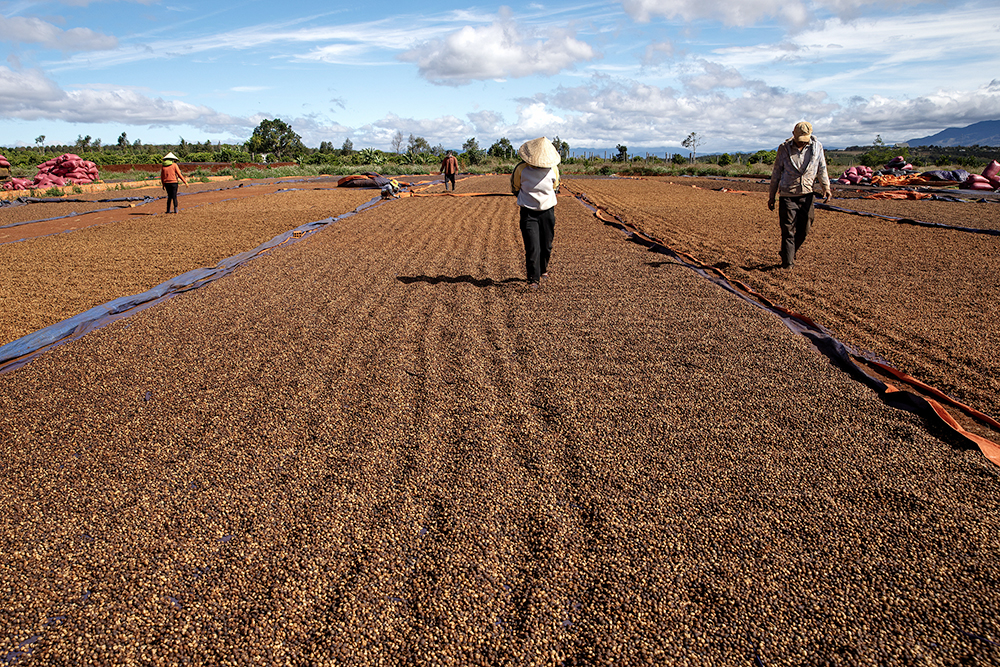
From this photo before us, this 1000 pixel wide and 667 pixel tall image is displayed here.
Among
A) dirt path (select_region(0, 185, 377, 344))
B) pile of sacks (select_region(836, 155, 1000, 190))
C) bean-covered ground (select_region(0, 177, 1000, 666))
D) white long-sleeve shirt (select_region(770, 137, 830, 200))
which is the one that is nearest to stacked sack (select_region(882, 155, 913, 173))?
pile of sacks (select_region(836, 155, 1000, 190))

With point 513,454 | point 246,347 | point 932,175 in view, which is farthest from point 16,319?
point 932,175

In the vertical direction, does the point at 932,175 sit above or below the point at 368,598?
above

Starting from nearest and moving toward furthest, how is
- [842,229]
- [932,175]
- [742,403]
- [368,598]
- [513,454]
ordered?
[368,598] < [513,454] < [742,403] < [842,229] < [932,175]

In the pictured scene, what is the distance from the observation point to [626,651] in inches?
76.5

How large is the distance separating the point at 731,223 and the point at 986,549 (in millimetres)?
11148

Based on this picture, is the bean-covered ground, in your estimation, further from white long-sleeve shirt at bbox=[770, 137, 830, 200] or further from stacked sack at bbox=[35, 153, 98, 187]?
stacked sack at bbox=[35, 153, 98, 187]

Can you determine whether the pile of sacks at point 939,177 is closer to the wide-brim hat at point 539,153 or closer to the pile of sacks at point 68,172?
the wide-brim hat at point 539,153

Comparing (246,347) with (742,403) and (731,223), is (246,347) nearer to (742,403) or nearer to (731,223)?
(742,403)

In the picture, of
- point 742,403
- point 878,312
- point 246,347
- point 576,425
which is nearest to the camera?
point 576,425

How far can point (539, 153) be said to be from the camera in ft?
21.3

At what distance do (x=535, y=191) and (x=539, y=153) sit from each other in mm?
395

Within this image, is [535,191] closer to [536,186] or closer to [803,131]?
[536,186]

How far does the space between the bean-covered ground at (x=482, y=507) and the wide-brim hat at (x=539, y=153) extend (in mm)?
2271

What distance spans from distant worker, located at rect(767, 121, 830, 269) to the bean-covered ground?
3006 mm
